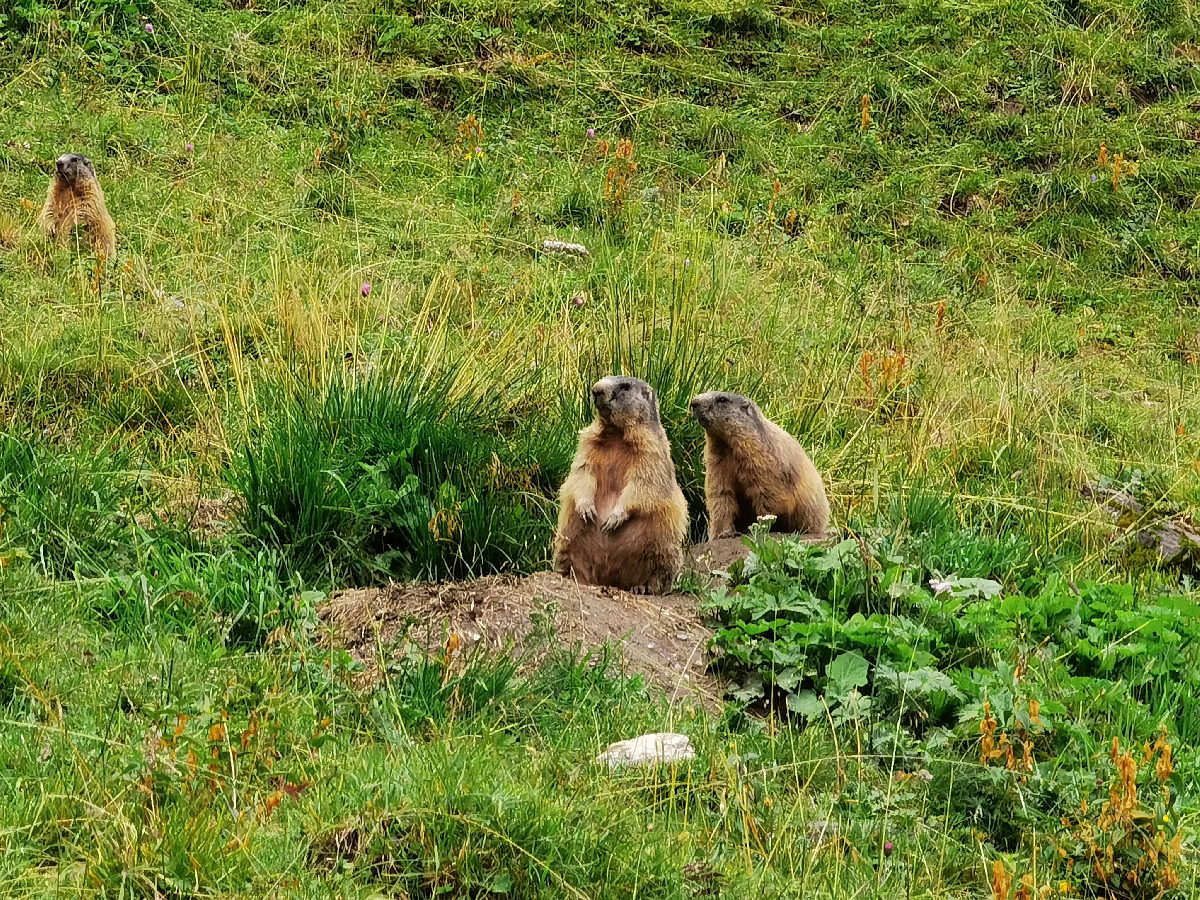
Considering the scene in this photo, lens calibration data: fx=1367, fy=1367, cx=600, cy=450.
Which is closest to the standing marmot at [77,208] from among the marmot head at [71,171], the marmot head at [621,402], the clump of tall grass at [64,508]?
the marmot head at [71,171]

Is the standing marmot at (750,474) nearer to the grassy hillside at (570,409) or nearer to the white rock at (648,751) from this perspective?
the grassy hillside at (570,409)

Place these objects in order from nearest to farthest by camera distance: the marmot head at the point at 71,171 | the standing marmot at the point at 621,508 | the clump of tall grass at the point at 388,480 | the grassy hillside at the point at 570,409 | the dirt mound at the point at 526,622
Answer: the grassy hillside at the point at 570,409 < the dirt mound at the point at 526,622 < the clump of tall grass at the point at 388,480 < the standing marmot at the point at 621,508 < the marmot head at the point at 71,171

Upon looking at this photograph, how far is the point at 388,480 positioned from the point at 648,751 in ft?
6.90

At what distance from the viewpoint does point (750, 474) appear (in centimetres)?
663

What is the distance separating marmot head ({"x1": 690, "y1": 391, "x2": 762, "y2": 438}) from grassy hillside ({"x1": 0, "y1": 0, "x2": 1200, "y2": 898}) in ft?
1.85

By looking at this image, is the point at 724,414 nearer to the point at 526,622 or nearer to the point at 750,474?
the point at 750,474

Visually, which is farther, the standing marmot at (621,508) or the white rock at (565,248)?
the white rock at (565,248)

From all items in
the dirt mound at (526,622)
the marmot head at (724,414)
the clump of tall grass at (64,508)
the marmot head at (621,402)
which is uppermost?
the marmot head at (621,402)

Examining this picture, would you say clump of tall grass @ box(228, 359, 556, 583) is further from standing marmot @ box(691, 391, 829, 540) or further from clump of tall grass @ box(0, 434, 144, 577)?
standing marmot @ box(691, 391, 829, 540)

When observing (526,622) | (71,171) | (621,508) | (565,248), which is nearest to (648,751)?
(526,622)

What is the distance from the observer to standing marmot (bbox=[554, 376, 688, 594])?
19.4 feet

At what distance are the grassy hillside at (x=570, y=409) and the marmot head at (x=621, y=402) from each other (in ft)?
1.79

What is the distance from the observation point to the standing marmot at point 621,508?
19.4ft

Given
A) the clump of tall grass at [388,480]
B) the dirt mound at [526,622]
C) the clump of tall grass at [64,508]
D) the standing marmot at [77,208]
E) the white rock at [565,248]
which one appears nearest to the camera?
the dirt mound at [526,622]
